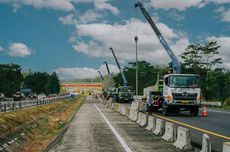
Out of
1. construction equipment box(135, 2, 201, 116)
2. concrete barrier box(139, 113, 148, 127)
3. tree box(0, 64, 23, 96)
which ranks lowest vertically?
concrete barrier box(139, 113, 148, 127)

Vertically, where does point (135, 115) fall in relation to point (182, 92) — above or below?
below

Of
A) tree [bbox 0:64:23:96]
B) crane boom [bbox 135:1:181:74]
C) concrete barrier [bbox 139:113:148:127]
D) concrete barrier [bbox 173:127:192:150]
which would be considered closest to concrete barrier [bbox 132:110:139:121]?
concrete barrier [bbox 139:113:148:127]

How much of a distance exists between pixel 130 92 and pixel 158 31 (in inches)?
1153

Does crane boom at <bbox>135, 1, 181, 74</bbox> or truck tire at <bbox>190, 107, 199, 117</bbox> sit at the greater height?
crane boom at <bbox>135, 1, 181, 74</bbox>

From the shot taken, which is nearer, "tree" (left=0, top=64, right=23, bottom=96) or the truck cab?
the truck cab

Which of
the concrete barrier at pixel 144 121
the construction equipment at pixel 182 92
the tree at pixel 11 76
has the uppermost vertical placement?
the tree at pixel 11 76

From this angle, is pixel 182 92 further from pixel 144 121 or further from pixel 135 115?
pixel 144 121

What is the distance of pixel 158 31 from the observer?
5531 cm

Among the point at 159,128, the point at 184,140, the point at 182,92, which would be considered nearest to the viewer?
the point at 184,140

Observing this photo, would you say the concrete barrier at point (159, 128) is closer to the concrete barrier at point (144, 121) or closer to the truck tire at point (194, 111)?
the concrete barrier at point (144, 121)

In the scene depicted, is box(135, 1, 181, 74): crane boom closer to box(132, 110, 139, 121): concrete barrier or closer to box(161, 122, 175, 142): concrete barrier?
box(132, 110, 139, 121): concrete barrier

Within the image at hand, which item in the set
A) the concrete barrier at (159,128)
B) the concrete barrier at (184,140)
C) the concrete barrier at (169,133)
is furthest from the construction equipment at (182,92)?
the concrete barrier at (184,140)

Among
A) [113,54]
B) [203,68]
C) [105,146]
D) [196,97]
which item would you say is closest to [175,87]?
[196,97]

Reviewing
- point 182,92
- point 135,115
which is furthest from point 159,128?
point 182,92
